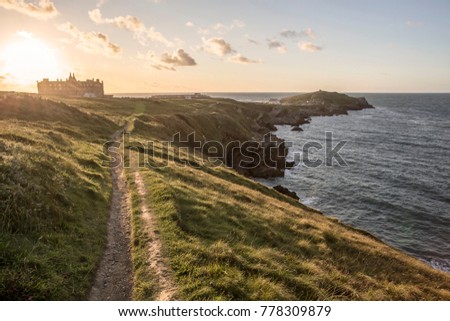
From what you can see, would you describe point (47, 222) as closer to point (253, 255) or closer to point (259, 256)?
point (253, 255)

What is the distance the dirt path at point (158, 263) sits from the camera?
10.4 m

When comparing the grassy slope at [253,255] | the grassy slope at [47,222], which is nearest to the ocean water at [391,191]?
the grassy slope at [253,255]

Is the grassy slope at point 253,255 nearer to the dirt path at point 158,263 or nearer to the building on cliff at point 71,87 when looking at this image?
the dirt path at point 158,263

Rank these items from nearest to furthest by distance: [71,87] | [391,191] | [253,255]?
[253,255]
[391,191]
[71,87]

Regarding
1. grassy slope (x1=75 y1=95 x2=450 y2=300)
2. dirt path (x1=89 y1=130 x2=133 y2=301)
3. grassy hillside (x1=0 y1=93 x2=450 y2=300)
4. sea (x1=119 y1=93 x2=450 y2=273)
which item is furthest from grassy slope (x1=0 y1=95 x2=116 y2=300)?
sea (x1=119 y1=93 x2=450 y2=273)

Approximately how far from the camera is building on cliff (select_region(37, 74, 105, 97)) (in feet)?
511

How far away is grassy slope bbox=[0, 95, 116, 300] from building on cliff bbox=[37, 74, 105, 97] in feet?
496

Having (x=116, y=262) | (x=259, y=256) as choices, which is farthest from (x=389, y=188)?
(x=116, y=262)

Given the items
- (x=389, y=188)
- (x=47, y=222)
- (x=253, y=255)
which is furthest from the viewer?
(x=389, y=188)

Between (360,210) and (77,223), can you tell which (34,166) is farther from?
A: (360,210)

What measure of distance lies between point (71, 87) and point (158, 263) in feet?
582

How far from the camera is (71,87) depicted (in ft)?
532
